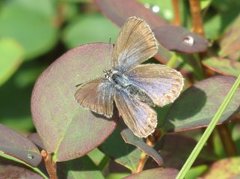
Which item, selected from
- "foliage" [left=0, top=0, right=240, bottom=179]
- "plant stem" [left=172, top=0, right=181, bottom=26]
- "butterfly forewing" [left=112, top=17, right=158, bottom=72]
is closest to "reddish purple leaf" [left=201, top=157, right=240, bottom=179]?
"foliage" [left=0, top=0, right=240, bottom=179]

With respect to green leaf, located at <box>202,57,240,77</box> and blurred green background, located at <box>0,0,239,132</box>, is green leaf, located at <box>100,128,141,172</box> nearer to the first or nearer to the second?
green leaf, located at <box>202,57,240,77</box>

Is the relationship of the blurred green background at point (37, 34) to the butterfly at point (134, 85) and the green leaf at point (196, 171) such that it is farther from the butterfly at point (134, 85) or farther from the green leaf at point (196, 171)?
the butterfly at point (134, 85)

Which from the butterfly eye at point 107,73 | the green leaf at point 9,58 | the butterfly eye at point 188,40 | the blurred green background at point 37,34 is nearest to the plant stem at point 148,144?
the butterfly eye at point 107,73

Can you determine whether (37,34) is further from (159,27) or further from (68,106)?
(68,106)

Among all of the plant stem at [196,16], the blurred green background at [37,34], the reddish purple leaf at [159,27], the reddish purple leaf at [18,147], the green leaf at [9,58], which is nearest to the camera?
the reddish purple leaf at [18,147]

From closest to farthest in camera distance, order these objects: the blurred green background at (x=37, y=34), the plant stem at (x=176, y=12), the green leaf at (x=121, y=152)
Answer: the green leaf at (x=121, y=152) → the plant stem at (x=176, y=12) → the blurred green background at (x=37, y=34)

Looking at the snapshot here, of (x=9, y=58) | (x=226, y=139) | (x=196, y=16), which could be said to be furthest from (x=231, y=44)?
(x=9, y=58)

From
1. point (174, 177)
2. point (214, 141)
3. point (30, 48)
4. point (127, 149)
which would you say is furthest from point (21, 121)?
point (174, 177)
